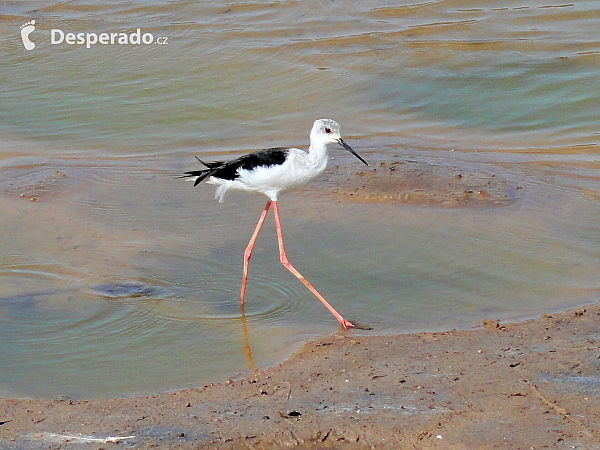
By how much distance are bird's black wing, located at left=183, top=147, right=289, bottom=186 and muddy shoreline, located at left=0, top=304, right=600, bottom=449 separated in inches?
52.4

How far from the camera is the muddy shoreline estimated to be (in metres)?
3.83

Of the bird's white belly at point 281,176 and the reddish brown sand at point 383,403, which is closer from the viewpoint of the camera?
the reddish brown sand at point 383,403

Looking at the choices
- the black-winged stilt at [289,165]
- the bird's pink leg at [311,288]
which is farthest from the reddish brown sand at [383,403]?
the black-winged stilt at [289,165]

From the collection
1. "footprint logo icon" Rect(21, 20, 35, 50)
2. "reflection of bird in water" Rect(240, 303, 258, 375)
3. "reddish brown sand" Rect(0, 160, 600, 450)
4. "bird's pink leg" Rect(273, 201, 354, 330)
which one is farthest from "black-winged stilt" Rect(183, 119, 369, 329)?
"footprint logo icon" Rect(21, 20, 35, 50)

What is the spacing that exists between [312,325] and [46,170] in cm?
408

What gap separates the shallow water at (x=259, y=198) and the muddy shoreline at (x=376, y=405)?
0.38m

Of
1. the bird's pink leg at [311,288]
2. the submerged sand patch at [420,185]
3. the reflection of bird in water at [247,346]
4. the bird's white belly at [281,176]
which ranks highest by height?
the bird's white belly at [281,176]

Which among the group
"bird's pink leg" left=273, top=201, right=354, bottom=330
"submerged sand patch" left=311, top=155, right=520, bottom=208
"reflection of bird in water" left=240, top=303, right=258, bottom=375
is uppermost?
"submerged sand patch" left=311, top=155, right=520, bottom=208

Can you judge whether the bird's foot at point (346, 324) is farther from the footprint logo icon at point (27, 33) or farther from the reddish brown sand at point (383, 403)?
the footprint logo icon at point (27, 33)

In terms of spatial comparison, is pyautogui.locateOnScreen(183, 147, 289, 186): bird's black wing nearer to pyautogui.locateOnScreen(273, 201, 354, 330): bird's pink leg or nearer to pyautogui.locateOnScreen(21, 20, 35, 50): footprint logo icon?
pyautogui.locateOnScreen(273, 201, 354, 330): bird's pink leg

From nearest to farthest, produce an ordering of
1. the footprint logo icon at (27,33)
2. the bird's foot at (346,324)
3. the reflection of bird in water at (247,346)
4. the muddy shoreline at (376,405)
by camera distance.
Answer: the muddy shoreline at (376,405) < the reflection of bird in water at (247,346) < the bird's foot at (346,324) < the footprint logo icon at (27,33)

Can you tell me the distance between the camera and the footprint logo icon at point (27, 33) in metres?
12.4

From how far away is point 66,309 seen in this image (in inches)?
218

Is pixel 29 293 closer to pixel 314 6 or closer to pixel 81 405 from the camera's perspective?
pixel 81 405
